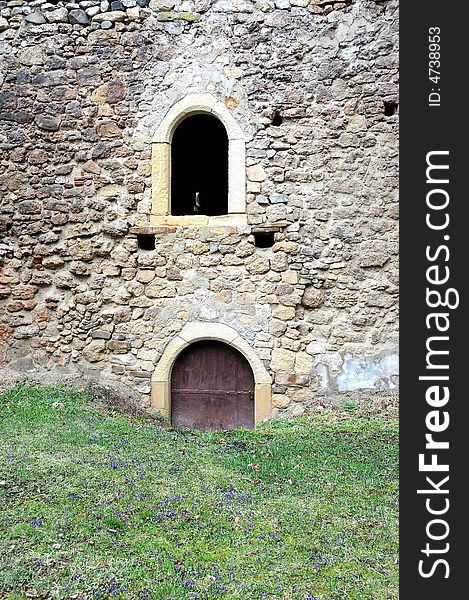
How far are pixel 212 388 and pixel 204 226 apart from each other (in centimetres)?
188

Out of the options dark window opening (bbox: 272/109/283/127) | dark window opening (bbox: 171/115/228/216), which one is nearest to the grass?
dark window opening (bbox: 272/109/283/127)

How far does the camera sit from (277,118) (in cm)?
649

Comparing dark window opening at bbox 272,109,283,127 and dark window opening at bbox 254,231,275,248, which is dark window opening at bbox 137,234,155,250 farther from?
dark window opening at bbox 272,109,283,127

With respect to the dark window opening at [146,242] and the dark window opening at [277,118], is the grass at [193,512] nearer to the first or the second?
the dark window opening at [146,242]

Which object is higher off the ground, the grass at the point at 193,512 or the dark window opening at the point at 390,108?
the dark window opening at the point at 390,108

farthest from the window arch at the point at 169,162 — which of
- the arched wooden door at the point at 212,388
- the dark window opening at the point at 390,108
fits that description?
the dark window opening at the point at 390,108

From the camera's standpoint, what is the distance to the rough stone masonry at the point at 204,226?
6.32 meters

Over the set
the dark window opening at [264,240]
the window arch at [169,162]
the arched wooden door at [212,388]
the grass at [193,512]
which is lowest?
the grass at [193,512]

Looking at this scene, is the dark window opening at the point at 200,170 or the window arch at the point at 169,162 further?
the dark window opening at the point at 200,170

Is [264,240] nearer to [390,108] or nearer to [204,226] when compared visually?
[204,226]

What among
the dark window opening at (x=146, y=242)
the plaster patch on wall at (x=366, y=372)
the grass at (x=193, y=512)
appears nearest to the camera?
the grass at (x=193, y=512)

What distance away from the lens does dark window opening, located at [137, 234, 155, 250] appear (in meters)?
6.67

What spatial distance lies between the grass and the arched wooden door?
1.03 meters

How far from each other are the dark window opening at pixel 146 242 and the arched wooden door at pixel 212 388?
1.27 metres
